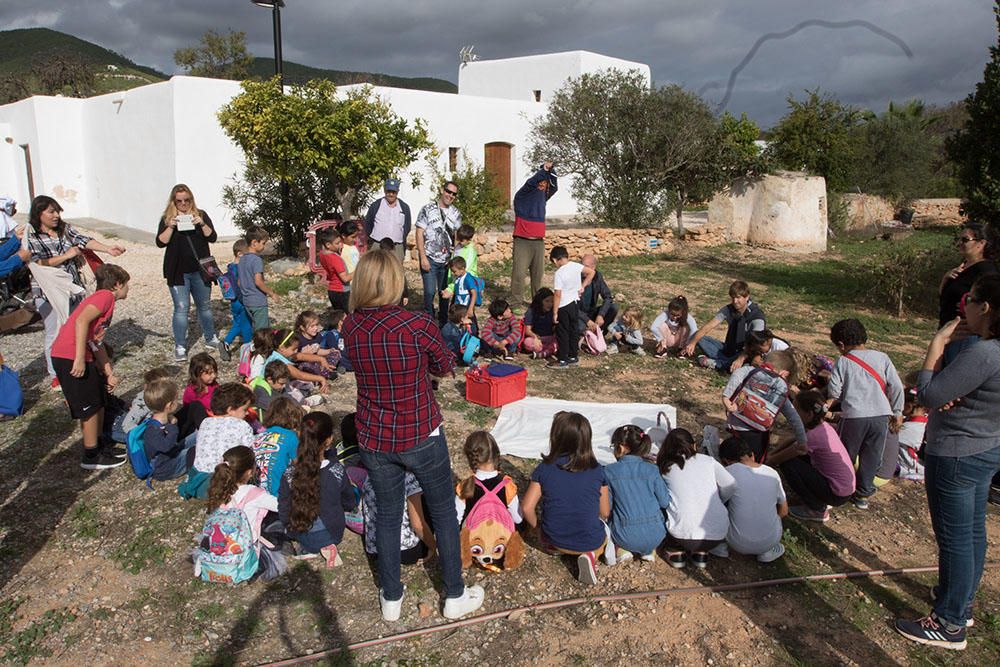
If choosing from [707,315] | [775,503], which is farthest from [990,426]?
[707,315]

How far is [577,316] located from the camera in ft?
22.8

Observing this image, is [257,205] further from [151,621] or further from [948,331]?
[948,331]

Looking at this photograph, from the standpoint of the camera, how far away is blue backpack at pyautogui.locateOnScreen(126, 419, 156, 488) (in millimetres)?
4375

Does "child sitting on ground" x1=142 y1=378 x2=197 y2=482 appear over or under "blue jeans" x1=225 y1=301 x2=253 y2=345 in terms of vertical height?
under

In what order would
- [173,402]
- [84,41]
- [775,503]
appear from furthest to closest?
[84,41] → [173,402] → [775,503]

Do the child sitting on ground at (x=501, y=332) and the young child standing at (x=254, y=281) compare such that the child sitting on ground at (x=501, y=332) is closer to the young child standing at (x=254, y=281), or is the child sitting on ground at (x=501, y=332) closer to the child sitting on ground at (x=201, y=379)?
the young child standing at (x=254, y=281)

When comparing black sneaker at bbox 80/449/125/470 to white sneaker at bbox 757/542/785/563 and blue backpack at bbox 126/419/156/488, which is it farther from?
white sneaker at bbox 757/542/785/563

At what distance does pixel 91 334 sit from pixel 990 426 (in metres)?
5.08

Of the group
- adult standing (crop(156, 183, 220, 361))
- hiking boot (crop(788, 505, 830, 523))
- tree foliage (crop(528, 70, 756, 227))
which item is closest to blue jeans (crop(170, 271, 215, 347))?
adult standing (crop(156, 183, 220, 361))

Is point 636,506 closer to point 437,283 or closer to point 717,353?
point 717,353

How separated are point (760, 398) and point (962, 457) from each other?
158 centimetres

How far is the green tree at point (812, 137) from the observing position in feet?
60.6

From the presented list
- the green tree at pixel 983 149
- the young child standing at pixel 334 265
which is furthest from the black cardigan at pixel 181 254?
the green tree at pixel 983 149

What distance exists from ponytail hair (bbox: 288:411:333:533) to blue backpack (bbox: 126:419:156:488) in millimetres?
1449
